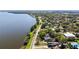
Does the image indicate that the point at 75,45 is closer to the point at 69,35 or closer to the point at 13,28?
the point at 69,35

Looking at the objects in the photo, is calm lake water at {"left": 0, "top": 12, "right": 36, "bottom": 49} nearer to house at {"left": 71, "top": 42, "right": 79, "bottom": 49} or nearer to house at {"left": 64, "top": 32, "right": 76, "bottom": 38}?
house at {"left": 64, "top": 32, "right": 76, "bottom": 38}

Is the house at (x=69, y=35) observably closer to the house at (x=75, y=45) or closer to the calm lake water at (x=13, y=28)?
the house at (x=75, y=45)

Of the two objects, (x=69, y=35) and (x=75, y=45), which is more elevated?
(x=69, y=35)

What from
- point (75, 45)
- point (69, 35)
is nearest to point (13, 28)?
point (69, 35)

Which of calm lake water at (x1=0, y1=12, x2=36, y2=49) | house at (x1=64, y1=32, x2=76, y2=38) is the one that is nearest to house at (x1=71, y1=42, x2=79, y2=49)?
house at (x1=64, y1=32, x2=76, y2=38)

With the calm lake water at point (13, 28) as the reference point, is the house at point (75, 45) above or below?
below

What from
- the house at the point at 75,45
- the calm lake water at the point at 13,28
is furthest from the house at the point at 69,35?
the calm lake water at the point at 13,28

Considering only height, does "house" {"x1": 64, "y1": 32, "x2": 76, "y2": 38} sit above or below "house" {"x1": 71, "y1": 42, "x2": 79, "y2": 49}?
above
